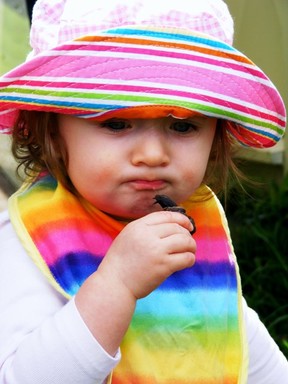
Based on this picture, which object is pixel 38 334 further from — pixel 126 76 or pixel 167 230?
pixel 126 76

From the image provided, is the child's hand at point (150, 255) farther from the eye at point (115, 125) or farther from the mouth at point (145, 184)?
the eye at point (115, 125)

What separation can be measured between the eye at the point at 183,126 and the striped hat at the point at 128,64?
0.05 metres

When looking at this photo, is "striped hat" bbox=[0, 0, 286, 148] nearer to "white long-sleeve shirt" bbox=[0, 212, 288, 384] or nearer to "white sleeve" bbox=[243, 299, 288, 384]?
"white long-sleeve shirt" bbox=[0, 212, 288, 384]

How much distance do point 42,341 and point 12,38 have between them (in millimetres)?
1921

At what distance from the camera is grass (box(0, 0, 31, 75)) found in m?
3.36

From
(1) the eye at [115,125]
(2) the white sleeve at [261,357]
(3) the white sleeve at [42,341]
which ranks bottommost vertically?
(2) the white sleeve at [261,357]

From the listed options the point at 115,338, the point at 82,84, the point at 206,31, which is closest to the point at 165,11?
the point at 206,31

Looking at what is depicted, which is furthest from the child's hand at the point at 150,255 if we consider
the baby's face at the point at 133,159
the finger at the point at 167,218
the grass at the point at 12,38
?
the grass at the point at 12,38

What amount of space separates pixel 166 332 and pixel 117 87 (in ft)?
1.65

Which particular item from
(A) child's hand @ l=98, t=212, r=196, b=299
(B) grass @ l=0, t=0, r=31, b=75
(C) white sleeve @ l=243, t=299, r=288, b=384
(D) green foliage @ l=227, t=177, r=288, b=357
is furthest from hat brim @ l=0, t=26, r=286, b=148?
(B) grass @ l=0, t=0, r=31, b=75

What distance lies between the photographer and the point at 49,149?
6.32ft

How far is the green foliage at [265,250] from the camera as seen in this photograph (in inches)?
135

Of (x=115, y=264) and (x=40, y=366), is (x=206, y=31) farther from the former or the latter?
(x=40, y=366)

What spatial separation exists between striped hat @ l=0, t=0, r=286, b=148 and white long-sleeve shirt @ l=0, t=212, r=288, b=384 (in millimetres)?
311
